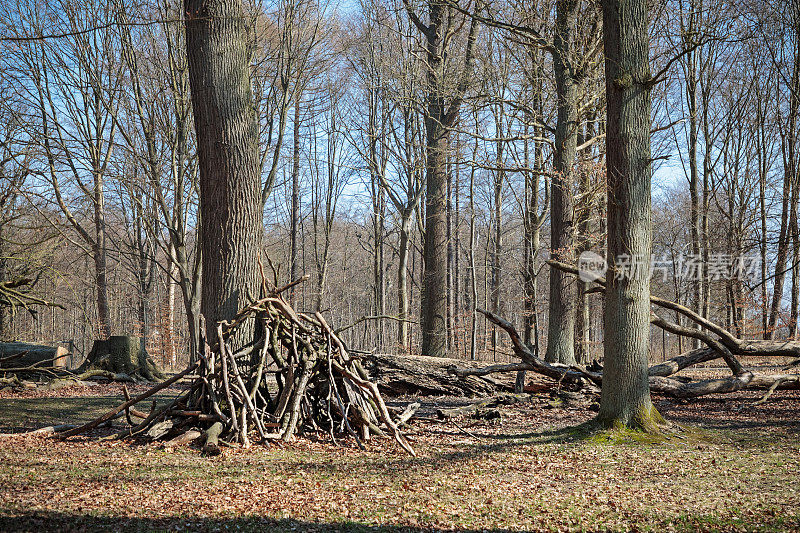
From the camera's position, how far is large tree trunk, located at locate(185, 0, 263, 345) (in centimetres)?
674

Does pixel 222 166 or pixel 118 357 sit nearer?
pixel 222 166

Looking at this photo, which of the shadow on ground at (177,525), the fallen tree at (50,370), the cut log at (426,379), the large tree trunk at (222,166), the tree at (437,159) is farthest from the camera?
the tree at (437,159)

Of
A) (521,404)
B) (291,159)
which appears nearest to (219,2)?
(521,404)

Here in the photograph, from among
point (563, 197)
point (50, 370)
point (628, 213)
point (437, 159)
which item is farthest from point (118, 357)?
point (628, 213)

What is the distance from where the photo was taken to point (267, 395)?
21.5ft

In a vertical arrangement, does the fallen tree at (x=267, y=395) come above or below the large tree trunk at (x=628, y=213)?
below

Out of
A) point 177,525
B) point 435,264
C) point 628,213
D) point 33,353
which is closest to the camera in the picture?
point 177,525

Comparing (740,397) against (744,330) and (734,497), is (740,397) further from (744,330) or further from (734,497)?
(744,330)

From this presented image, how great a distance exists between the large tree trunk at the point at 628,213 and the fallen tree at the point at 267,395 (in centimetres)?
261

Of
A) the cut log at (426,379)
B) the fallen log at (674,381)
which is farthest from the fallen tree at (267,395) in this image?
the fallen log at (674,381)

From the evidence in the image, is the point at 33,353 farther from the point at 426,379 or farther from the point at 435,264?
the point at 435,264

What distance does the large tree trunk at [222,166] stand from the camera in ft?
22.1

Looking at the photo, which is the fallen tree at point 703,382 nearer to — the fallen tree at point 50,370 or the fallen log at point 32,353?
the fallen tree at point 50,370

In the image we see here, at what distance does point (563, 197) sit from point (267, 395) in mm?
7024
